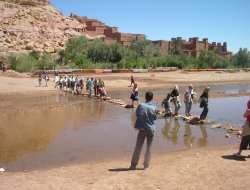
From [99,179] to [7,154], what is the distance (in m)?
4.01

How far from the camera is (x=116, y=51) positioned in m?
73.1

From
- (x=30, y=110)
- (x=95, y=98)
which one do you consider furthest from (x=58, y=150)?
(x=95, y=98)

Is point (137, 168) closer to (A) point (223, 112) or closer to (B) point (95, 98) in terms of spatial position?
(A) point (223, 112)

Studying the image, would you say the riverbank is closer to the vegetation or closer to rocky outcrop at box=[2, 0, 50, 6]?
the vegetation

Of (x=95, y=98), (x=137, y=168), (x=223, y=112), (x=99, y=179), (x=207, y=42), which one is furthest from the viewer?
(x=207, y=42)

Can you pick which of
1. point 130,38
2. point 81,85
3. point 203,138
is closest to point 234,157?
point 203,138

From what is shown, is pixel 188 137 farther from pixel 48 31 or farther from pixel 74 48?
pixel 48 31

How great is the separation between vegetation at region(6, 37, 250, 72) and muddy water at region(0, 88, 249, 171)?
115 feet

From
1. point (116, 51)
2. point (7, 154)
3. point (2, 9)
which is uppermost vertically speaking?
point (2, 9)

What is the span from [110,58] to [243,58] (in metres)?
43.4

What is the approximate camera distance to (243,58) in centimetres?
9875

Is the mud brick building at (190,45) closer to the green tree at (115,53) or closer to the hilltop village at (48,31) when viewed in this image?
the hilltop village at (48,31)

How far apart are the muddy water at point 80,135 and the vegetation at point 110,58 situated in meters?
35.2

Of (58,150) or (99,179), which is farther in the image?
(58,150)
